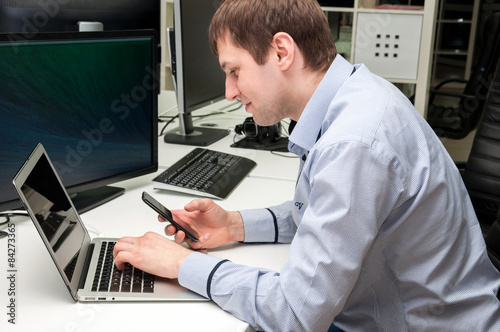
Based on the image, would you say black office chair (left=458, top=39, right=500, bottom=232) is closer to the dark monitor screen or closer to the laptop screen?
the dark monitor screen

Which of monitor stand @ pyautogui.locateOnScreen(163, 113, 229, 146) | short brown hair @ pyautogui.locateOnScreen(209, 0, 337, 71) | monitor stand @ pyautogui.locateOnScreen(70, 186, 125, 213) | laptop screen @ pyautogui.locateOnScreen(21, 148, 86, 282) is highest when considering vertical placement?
short brown hair @ pyautogui.locateOnScreen(209, 0, 337, 71)

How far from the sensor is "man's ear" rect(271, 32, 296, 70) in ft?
3.25

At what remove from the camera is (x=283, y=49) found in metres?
1.00

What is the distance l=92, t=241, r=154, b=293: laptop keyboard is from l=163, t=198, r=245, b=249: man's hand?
0.16 metres

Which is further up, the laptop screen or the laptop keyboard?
the laptop screen

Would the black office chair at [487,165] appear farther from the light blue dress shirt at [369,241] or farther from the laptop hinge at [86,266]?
the laptop hinge at [86,266]

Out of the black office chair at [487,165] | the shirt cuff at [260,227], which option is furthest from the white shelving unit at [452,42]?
the shirt cuff at [260,227]

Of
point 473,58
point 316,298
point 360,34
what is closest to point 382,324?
point 316,298

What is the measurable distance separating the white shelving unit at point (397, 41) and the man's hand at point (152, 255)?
2377 millimetres

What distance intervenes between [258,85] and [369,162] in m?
0.30

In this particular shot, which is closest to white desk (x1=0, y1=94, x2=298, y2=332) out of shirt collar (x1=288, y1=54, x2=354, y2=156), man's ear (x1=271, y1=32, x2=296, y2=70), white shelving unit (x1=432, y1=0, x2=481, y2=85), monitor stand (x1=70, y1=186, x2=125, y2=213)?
monitor stand (x1=70, y1=186, x2=125, y2=213)

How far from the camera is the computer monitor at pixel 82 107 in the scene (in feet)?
3.84

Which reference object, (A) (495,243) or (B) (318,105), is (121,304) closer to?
(B) (318,105)

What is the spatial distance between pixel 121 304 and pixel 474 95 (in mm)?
2606
